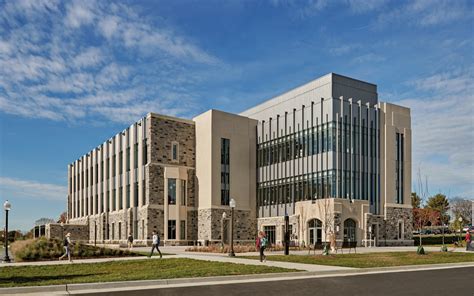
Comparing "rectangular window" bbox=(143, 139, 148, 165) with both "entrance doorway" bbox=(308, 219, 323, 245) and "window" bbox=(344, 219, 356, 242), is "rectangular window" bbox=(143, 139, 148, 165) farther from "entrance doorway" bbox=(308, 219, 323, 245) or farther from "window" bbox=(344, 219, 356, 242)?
"window" bbox=(344, 219, 356, 242)

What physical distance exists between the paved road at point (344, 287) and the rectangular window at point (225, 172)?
35.9 metres

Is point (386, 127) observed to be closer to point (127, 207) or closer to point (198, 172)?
point (198, 172)

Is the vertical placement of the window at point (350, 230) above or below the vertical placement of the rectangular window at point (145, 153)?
below

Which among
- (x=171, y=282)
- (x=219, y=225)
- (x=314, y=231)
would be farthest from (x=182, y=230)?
(x=171, y=282)

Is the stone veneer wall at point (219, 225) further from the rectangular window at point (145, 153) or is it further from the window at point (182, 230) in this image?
the rectangular window at point (145, 153)

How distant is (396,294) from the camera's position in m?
13.3

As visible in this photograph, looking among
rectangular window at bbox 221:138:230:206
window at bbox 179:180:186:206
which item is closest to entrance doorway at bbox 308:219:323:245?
rectangular window at bbox 221:138:230:206

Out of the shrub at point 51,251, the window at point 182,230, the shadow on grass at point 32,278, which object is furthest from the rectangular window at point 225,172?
the shadow on grass at point 32,278

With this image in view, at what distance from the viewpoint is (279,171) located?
53.9 m

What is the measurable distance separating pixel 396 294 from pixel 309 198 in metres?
36.0

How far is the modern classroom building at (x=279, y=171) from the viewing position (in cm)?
4747

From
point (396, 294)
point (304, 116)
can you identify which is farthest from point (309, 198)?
point (396, 294)

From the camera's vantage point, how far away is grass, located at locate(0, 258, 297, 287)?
53.0 ft

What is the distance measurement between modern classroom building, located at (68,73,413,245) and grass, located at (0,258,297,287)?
2614 cm
